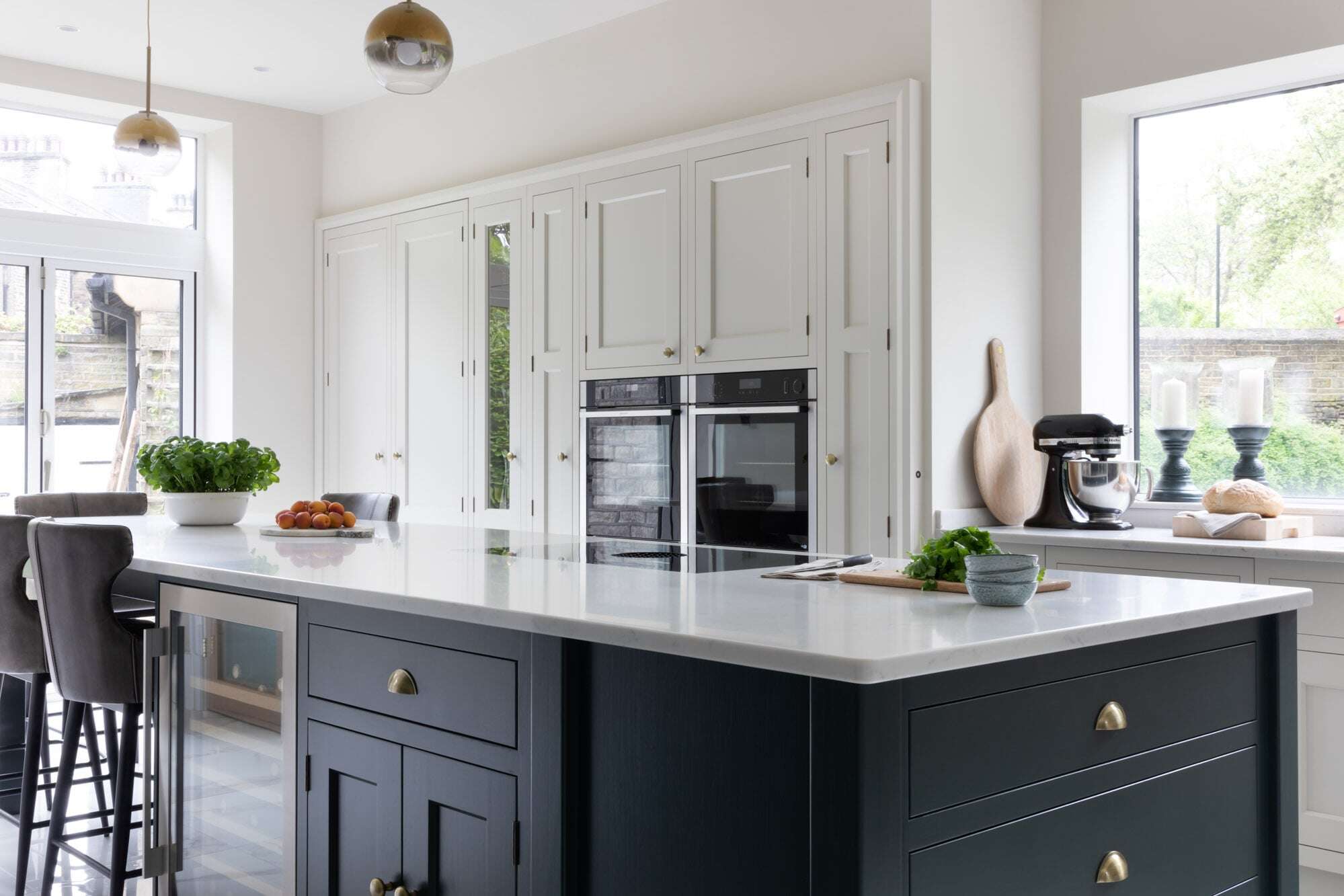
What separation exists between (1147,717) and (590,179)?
11.3 feet

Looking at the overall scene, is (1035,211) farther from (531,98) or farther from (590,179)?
(531,98)

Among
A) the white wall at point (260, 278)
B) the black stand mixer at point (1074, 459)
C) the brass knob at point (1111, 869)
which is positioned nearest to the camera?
the brass knob at point (1111, 869)

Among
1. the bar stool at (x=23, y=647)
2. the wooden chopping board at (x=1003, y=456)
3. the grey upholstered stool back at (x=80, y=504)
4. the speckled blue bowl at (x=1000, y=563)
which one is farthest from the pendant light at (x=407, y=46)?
the grey upholstered stool back at (x=80, y=504)

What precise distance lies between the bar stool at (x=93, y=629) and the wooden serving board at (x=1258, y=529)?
2787 mm

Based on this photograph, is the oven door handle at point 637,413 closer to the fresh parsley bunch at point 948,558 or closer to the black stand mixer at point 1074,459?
the black stand mixer at point 1074,459

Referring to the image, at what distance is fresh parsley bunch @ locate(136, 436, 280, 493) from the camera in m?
3.54

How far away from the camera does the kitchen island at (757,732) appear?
4.71 ft

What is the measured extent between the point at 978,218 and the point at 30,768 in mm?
3112

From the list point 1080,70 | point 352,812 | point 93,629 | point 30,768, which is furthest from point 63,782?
point 1080,70

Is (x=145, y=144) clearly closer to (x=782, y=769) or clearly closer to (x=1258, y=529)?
(x=782, y=769)

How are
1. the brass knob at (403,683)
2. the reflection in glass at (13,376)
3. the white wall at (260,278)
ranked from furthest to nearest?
the white wall at (260,278), the reflection in glass at (13,376), the brass knob at (403,683)

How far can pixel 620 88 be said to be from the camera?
4.75m

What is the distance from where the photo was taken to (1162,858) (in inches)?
71.3

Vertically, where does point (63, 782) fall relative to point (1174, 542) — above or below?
below
